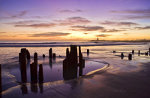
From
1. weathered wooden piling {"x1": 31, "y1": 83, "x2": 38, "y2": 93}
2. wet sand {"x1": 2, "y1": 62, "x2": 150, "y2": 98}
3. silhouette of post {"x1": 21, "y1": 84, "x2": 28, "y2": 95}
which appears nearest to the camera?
wet sand {"x1": 2, "y1": 62, "x2": 150, "y2": 98}

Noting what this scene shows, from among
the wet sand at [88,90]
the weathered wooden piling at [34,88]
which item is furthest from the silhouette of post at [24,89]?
the weathered wooden piling at [34,88]

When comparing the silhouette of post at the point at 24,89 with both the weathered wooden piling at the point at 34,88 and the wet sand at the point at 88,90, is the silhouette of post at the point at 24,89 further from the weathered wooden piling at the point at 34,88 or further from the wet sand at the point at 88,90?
the weathered wooden piling at the point at 34,88

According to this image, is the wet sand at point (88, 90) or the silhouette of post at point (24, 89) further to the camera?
the silhouette of post at point (24, 89)

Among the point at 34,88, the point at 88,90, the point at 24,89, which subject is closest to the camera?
the point at 88,90

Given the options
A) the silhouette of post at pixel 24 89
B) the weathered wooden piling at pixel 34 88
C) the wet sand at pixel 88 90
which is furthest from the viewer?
the weathered wooden piling at pixel 34 88

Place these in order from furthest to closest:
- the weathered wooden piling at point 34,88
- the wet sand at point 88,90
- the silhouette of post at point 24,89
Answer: the weathered wooden piling at point 34,88 < the silhouette of post at point 24,89 < the wet sand at point 88,90

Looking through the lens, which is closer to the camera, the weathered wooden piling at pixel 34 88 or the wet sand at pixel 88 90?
the wet sand at pixel 88 90

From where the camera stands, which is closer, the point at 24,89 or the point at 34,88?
the point at 24,89

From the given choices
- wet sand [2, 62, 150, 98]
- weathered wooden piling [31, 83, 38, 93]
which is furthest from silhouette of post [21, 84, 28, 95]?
weathered wooden piling [31, 83, 38, 93]

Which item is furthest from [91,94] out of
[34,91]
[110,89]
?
[34,91]

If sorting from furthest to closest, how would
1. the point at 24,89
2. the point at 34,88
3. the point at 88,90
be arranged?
1. the point at 34,88
2. the point at 24,89
3. the point at 88,90

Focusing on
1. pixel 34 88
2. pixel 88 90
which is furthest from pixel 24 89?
pixel 88 90

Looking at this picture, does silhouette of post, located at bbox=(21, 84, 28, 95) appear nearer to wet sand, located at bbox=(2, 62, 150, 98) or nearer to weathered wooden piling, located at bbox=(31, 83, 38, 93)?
wet sand, located at bbox=(2, 62, 150, 98)

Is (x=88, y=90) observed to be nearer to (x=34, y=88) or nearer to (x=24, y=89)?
(x=34, y=88)
